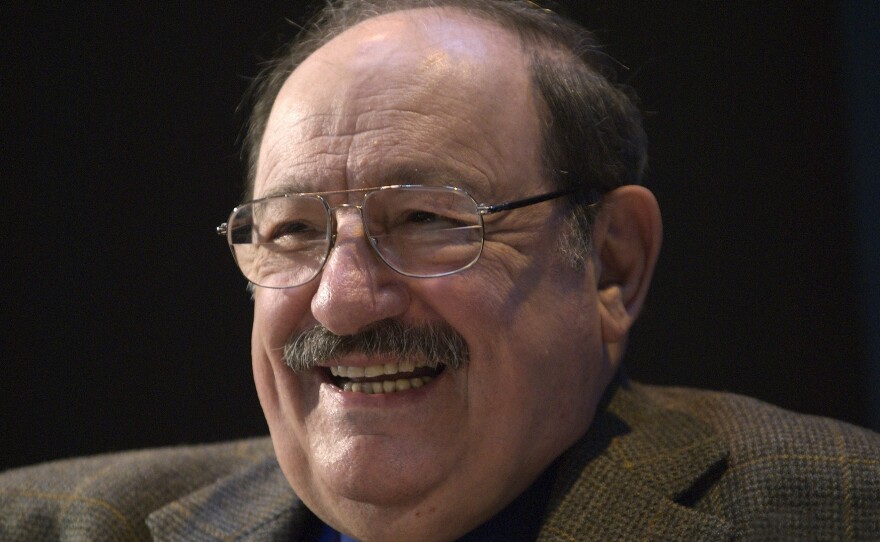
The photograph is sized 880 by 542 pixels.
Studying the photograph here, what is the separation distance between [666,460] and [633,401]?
0.20m

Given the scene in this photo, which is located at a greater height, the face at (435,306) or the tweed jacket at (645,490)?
the face at (435,306)

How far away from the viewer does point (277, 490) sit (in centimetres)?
197

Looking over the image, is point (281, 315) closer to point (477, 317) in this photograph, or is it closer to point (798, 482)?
point (477, 317)

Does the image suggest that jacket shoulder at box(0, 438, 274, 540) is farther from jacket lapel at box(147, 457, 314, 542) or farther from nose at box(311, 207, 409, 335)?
nose at box(311, 207, 409, 335)

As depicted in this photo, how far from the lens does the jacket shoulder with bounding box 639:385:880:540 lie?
5.07 ft

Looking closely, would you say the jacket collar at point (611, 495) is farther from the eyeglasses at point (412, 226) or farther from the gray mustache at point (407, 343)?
the eyeglasses at point (412, 226)

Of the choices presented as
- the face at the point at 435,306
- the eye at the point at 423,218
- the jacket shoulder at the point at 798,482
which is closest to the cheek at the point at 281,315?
the face at the point at 435,306

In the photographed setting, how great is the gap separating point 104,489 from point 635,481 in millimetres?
1192

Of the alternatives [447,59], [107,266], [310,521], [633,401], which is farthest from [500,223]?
[107,266]

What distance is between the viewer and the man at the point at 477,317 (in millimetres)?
1504

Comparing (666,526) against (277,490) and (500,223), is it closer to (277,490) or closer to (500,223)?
(500,223)

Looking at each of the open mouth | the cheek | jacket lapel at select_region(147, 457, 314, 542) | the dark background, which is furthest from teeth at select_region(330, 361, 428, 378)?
the dark background

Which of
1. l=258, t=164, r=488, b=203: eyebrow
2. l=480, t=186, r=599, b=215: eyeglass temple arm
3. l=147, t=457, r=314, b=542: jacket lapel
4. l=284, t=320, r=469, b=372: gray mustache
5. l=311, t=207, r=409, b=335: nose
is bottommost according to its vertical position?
l=147, t=457, r=314, b=542: jacket lapel

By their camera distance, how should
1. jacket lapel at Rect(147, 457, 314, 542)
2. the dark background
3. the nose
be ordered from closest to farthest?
the nose, jacket lapel at Rect(147, 457, 314, 542), the dark background
